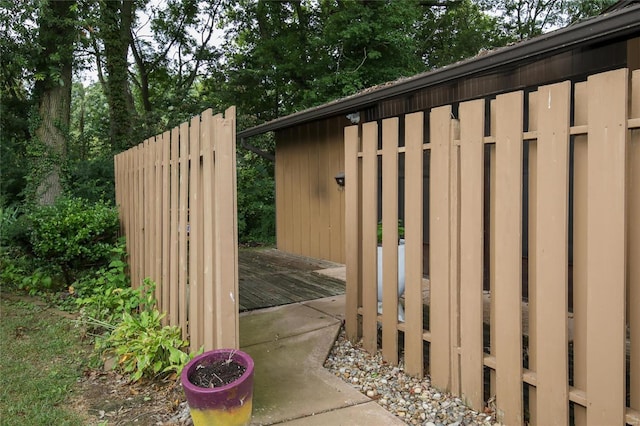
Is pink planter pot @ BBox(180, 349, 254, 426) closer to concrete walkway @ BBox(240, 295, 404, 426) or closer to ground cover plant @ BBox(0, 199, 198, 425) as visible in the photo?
concrete walkway @ BBox(240, 295, 404, 426)

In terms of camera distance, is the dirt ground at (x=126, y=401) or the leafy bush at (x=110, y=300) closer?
the dirt ground at (x=126, y=401)

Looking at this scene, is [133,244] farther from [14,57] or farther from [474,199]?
[14,57]

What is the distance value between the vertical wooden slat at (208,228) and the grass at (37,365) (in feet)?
2.51

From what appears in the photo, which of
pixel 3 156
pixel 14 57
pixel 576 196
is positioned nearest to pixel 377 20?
pixel 14 57

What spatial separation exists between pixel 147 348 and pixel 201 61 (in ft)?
49.7

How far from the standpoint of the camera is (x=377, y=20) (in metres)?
11.6

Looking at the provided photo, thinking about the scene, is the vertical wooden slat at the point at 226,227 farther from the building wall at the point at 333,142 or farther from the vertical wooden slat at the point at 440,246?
the building wall at the point at 333,142

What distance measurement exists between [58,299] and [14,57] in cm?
468

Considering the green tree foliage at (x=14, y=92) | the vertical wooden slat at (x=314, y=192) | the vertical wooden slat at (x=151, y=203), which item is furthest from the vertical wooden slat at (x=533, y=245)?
the green tree foliage at (x=14, y=92)

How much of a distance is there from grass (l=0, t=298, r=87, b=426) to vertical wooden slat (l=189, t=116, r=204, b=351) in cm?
74

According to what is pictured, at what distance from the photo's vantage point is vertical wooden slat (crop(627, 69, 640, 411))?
167 cm

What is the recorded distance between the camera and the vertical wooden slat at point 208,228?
94.6 inches

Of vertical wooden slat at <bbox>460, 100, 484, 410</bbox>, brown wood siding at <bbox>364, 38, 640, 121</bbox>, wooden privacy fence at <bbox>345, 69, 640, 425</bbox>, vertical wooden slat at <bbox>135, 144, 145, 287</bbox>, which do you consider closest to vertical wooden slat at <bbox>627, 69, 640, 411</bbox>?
wooden privacy fence at <bbox>345, 69, 640, 425</bbox>

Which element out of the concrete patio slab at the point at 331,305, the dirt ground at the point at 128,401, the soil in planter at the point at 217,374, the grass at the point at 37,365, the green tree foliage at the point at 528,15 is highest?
the green tree foliage at the point at 528,15
